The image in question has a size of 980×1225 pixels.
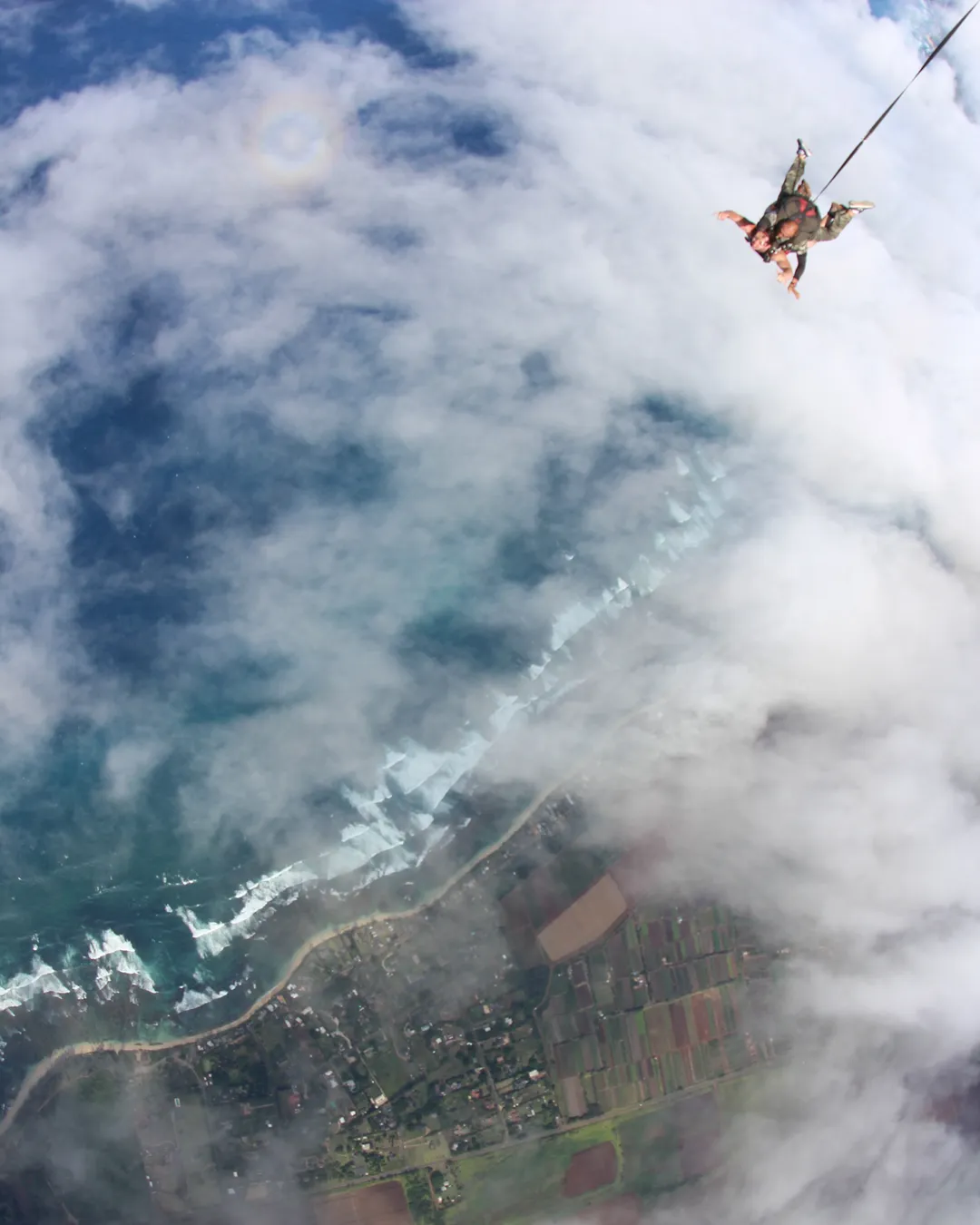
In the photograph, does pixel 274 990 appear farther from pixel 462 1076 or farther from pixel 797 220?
pixel 797 220

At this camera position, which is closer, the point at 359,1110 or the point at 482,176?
the point at 359,1110

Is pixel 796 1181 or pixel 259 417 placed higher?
pixel 259 417

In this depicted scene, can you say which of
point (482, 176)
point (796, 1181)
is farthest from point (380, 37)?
point (796, 1181)

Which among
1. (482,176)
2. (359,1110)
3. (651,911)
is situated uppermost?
(482,176)

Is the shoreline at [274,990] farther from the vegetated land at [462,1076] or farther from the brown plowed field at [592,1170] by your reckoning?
the brown plowed field at [592,1170]

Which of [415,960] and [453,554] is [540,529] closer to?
[453,554]

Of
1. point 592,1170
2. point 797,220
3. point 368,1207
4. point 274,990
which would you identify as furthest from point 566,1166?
point 797,220

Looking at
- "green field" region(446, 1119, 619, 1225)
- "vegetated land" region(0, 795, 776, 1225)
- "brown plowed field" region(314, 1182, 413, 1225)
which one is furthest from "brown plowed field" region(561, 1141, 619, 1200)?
"brown plowed field" region(314, 1182, 413, 1225)
